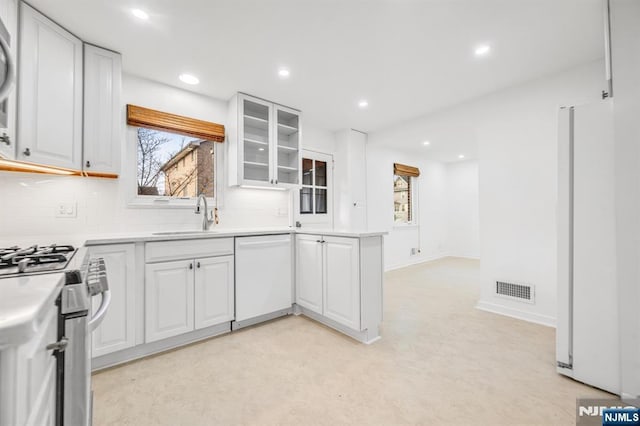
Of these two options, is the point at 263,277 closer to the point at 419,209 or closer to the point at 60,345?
the point at 60,345

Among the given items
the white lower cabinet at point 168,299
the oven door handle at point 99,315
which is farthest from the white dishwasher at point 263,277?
the oven door handle at point 99,315

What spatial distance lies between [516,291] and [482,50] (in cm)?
249

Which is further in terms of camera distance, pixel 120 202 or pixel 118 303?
pixel 120 202

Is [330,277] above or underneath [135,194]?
underneath

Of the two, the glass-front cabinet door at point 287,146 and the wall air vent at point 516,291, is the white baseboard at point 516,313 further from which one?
the glass-front cabinet door at point 287,146

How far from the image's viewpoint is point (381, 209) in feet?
17.0

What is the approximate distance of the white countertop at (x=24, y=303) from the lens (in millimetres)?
423

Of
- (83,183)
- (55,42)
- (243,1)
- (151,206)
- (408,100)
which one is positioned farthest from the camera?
(408,100)

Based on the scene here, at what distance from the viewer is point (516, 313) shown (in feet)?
9.61

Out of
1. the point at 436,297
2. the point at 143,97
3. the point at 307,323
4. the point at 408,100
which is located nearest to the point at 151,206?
the point at 143,97

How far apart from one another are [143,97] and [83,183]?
1.01 meters

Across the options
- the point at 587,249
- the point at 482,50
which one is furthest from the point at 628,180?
the point at 482,50

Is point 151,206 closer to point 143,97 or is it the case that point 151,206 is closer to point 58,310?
point 143,97

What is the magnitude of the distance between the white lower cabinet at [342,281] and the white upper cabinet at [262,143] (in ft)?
4.03
